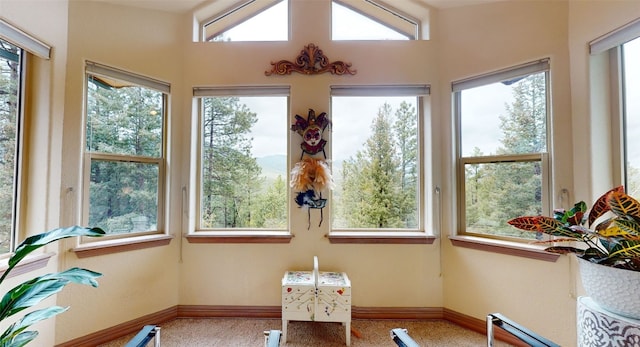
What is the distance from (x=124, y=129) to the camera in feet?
7.23

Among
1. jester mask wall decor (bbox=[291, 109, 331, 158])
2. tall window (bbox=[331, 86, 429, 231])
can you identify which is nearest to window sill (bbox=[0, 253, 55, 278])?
jester mask wall decor (bbox=[291, 109, 331, 158])

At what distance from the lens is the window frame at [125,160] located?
1998 mm

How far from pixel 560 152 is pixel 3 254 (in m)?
3.72

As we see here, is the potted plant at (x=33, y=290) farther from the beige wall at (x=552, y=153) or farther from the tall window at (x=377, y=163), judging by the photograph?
the beige wall at (x=552, y=153)

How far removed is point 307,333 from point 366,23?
2.79 meters

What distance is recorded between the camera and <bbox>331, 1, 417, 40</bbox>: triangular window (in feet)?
8.24

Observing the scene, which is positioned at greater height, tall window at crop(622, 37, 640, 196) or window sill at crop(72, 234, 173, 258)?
tall window at crop(622, 37, 640, 196)

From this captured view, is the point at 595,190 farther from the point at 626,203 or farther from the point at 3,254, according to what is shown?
the point at 3,254

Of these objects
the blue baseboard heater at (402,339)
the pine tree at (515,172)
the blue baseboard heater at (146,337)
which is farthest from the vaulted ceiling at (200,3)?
the blue baseboard heater at (402,339)

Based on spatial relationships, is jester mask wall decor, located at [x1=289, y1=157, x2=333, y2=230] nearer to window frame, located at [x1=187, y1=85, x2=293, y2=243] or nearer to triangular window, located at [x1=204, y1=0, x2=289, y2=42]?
window frame, located at [x1=187, y1=85, x2=293, y2=243]

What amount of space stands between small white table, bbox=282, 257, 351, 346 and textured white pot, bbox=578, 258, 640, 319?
1366mm

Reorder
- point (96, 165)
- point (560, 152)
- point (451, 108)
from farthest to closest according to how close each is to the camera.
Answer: point (451, 108) → point (96, 165) → point (560, 152)

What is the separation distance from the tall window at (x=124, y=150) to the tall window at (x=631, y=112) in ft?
11.0

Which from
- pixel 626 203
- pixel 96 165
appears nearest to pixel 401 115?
pixel 626 203
